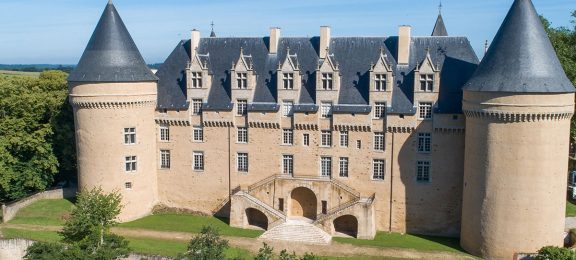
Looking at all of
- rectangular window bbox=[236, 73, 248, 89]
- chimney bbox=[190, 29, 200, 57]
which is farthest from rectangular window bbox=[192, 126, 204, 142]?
chimney bbox=[190, 29, 200, 57]

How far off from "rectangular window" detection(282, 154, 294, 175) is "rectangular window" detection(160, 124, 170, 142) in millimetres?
9330

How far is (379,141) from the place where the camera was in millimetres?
40156

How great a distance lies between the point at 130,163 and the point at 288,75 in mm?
13388

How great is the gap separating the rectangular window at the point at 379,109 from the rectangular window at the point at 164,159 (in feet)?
53.8

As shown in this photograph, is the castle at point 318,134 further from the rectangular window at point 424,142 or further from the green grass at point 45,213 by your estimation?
the green grass at point 45,213

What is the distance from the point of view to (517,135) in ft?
109

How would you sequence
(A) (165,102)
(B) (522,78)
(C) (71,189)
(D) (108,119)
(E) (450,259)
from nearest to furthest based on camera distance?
1. (B) (522,78)
2. (E) (450,259)
3. (D) (108,119)
4. (A) (165,102)
5. (C) (71,189)

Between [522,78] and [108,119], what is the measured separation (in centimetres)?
2765

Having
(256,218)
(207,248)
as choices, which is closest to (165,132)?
(256,218)

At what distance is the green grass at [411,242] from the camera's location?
3706 cm

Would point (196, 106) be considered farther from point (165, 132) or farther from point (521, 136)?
point (521, 136)

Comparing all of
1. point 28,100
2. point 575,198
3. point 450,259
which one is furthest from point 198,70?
point 575,198

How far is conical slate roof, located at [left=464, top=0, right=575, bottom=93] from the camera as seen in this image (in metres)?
32.7

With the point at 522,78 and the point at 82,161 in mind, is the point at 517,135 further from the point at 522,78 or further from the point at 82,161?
the point at 82,161
